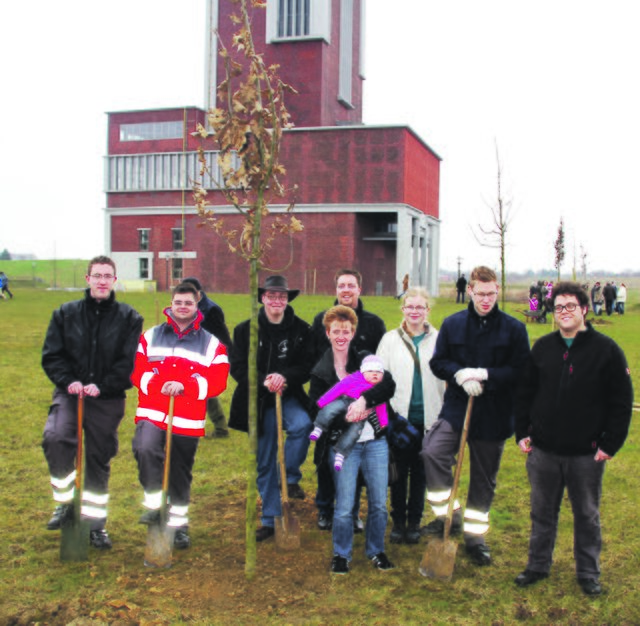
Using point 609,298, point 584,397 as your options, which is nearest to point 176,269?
point 609,298

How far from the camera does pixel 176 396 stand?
517 cm

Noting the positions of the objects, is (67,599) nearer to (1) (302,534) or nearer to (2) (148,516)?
(2) (148,516)

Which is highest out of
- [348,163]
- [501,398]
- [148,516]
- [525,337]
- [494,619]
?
[348,163]

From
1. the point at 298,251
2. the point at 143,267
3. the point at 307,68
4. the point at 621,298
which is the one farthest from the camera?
the point at 143,267

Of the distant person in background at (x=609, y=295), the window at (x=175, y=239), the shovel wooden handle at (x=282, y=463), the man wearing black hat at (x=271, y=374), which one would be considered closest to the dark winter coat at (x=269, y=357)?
the man wearing black hat at (x=271, y=374)

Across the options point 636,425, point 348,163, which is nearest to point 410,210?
point 348,163

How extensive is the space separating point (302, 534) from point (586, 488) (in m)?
2.18

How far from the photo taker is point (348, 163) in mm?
50156

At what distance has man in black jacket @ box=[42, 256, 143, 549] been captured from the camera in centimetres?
522

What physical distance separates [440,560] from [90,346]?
2941 mm

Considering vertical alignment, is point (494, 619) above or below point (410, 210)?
below

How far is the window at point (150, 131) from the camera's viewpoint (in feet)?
189

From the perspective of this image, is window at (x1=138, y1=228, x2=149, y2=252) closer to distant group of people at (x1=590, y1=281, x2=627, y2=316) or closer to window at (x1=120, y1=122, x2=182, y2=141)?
window at (x1=120, y1=122, x2=182, y2=141)

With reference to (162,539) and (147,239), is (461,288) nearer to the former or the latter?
(147,239)
